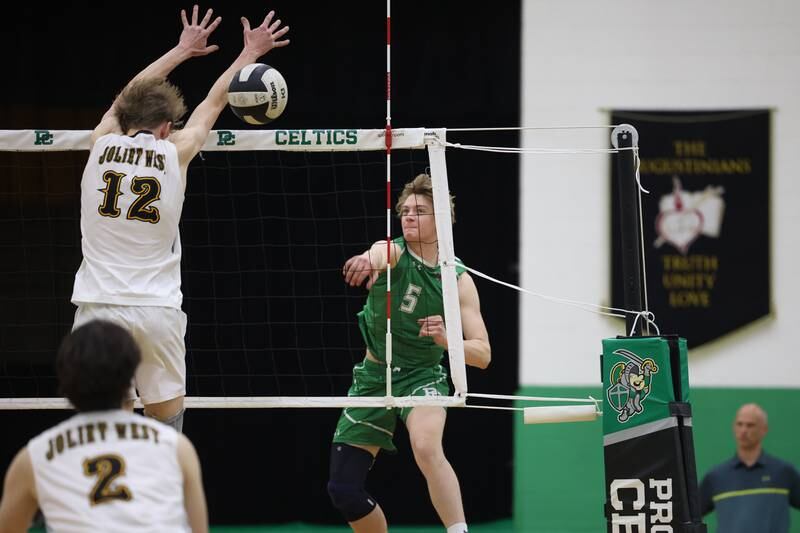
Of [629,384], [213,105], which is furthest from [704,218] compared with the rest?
[213,105]

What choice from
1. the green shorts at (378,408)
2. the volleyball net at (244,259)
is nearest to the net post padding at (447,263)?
the green shorts at (378,408)

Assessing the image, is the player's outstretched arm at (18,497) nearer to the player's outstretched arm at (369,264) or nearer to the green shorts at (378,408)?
the player's outstretched arm at (369,264)

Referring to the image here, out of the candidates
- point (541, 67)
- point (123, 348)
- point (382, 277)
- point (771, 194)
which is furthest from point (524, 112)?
point (123, 348)

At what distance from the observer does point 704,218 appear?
9.00 meters

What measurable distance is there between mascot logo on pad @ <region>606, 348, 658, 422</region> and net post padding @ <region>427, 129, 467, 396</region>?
694mm

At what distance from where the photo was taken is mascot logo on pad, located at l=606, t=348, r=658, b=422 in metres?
5.19

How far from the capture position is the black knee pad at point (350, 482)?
5.71 metres

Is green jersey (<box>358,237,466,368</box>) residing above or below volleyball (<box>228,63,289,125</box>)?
below

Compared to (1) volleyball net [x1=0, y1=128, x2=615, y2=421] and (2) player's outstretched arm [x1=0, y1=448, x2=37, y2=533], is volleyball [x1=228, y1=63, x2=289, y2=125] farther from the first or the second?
(1) volleyball net [x1=0, y1=128, x2=615, y2=421]

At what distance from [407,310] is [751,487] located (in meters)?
3.24

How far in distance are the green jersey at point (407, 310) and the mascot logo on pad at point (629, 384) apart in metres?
1.01

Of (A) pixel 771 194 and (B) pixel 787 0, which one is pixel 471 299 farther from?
(B) pixel 787 0

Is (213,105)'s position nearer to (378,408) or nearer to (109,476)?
(378,408)

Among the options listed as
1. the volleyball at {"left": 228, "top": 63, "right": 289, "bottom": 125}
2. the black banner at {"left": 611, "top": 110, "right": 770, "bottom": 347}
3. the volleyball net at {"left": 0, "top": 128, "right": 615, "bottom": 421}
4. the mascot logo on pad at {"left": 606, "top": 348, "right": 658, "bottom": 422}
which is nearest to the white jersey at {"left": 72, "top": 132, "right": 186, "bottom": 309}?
the volleyball at {"left": 228, "top": 63, "right": 289, "bottom": 125}
